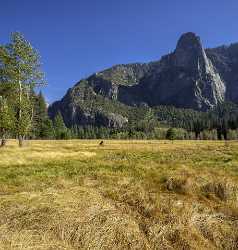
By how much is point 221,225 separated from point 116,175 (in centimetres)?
781

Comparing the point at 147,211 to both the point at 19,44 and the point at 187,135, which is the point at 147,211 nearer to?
the point at 19,44

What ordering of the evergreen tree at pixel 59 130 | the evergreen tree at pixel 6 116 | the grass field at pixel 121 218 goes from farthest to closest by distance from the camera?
the evergreen tree at pixel 59 130, the evergreen tree at pixel 6 116, the grass field at pixel 121 218

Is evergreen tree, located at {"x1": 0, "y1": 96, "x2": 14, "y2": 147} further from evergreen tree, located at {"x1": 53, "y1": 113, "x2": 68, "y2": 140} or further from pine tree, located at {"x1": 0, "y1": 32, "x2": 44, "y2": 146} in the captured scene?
evergreen tree, located at {"x1": 53, "y1": 113, "x2": 68, "y2": 140}

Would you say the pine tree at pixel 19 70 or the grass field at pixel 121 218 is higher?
the pine tree at pixel 19 70

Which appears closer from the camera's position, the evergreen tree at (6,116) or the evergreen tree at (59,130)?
the evergreen tree at (6,116)

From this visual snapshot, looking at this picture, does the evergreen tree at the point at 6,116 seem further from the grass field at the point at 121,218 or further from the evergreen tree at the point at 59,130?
the evergreen tree at the point at 59,130

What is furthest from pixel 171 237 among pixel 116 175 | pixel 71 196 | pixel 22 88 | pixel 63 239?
pixel 22 88

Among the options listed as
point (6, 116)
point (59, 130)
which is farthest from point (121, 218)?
point (59, 130)

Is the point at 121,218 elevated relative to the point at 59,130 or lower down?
lower down

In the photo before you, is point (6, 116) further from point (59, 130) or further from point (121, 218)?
point (59, 130)

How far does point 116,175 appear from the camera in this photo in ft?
52.3

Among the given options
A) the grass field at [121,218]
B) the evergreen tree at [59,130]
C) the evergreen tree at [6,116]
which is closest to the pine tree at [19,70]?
the evergreen tree at [6,116]

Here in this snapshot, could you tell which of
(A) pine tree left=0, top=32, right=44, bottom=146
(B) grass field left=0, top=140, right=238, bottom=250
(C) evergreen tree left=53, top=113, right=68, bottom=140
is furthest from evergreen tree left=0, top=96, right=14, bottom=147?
(C) evergreen tree left=53, top=113, right=68, bottom=140

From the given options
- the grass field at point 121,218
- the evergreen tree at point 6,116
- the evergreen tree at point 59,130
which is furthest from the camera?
the evergreen tree at point 59,130
